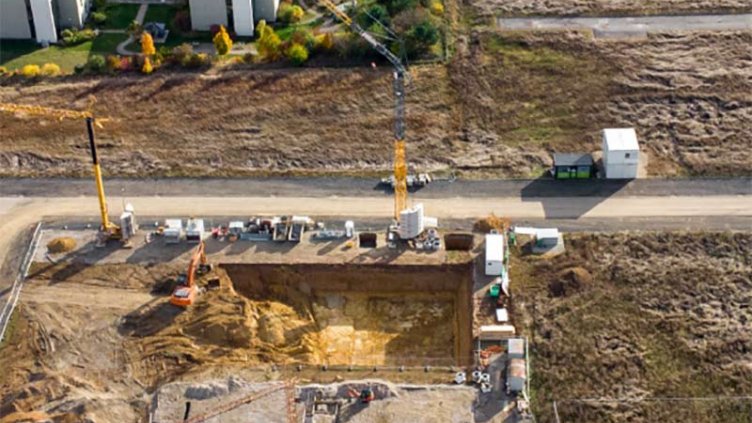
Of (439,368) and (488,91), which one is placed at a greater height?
(488,91)

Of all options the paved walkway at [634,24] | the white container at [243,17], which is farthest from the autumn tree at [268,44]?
the paved walkway at [634,24]

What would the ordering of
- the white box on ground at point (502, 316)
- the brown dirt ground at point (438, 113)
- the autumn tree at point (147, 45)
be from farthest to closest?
1. the autumn tree at point (147, 45)
2. the brown dirt ground at point (438, 113)
3. the white box on ground at point (502, 316)

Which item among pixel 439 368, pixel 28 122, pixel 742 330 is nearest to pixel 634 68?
pixel 742 330

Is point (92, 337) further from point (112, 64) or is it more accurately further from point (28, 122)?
point (112, 64)

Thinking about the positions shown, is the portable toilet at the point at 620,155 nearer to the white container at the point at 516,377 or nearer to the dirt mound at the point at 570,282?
the dirt mound at the point at 570,282

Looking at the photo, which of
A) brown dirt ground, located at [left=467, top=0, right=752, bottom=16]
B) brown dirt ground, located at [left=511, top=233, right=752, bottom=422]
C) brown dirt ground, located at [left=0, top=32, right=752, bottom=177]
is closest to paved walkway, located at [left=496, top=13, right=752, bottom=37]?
brown dirt ground, located at [left=467, top=0, right=752, bottom=16]
